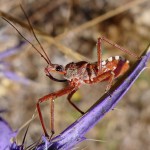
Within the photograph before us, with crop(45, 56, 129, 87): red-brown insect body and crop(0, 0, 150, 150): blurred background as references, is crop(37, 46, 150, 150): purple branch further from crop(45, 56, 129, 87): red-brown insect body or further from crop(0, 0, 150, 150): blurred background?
crop(0, 0, 150, 150): blurred background

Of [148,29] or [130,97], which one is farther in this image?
[148,29]

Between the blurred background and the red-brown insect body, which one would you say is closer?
the red-brown insect body

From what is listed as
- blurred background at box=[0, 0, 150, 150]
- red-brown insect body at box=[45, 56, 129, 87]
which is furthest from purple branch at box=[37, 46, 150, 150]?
blurred background at box=[0, 0, 150, 150]

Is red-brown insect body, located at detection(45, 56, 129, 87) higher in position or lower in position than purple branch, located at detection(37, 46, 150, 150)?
higher

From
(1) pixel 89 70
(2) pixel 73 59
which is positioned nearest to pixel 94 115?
(1) pixel 89 70

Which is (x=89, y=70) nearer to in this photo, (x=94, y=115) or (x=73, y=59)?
(x=94, y=115)

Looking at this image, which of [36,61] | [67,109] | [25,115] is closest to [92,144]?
[67,109]

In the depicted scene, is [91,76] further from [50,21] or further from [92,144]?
[50,21]
